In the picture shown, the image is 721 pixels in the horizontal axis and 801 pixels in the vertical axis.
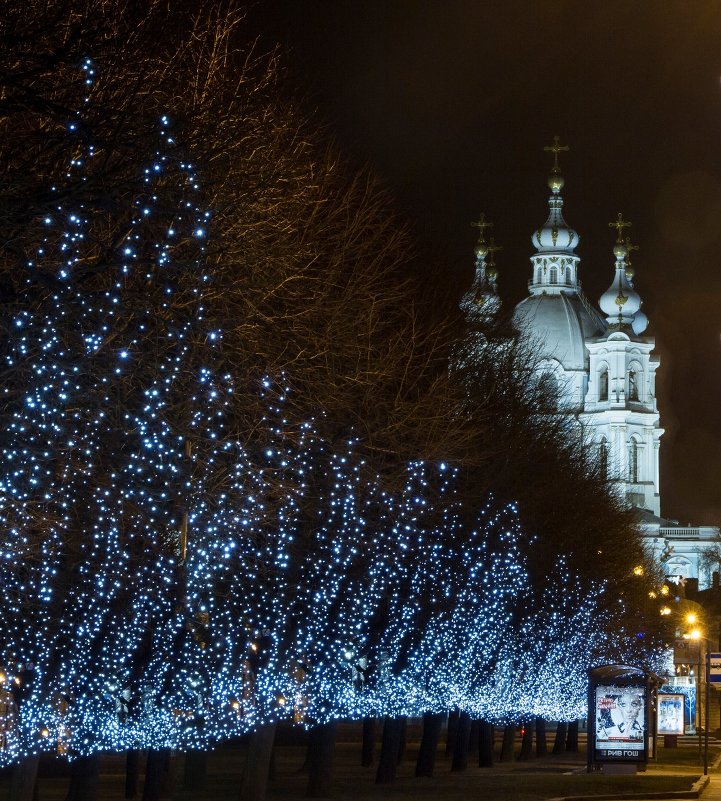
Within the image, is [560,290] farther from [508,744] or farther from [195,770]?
[195,770]

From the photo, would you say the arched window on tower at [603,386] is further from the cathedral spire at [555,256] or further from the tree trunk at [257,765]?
the tree trunk at [257,765]

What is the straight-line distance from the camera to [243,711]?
3036cm

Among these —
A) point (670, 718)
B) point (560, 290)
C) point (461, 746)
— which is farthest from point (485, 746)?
point (560, 290)

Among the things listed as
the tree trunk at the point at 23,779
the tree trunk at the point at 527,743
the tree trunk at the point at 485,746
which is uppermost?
the tree trunk at the point at 527,743

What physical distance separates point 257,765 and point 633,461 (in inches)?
5514

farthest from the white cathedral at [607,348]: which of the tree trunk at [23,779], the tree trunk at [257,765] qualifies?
the tree trunk at [23,779]

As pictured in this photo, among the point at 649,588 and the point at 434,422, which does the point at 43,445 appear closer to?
the point at 434,422

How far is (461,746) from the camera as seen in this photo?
150 feet

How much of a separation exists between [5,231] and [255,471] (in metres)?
10.3

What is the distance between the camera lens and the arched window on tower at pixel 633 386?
168 metres

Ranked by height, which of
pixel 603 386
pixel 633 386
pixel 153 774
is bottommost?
pixel 153 774

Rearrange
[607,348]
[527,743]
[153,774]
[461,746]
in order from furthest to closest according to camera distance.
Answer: [607,348]
[527,743]
[461,746]
[153,774]

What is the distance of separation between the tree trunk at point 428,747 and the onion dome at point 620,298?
123 meters

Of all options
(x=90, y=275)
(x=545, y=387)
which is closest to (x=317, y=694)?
(x=90, y=275)
